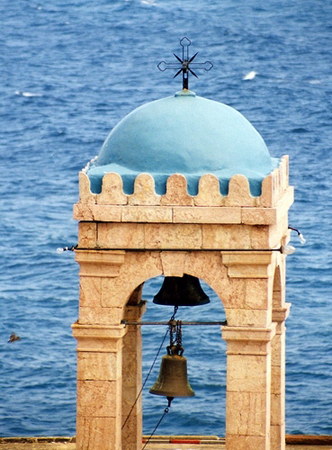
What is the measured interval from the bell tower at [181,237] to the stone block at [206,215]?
2cm

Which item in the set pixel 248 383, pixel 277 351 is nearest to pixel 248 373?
pixel 248 383

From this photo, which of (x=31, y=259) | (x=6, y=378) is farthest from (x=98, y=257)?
(x=31, y=259)

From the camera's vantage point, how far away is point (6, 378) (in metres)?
62.6

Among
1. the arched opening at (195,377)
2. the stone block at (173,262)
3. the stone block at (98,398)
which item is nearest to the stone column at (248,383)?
the stone block at (173,262)

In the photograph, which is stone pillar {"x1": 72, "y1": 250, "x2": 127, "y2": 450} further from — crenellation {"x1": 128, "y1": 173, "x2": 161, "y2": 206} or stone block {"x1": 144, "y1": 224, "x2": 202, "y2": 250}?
crenellation {"x1": 128, "y1": 173, "x2": 161, "y2": 206}

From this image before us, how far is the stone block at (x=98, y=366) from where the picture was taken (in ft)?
70.5

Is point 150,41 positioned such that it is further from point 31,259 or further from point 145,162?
point 145,162

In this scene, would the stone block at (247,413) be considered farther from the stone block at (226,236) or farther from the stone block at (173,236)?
the stone block at (173,236)

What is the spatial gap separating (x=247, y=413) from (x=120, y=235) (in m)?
3.53

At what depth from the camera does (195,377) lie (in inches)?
2404

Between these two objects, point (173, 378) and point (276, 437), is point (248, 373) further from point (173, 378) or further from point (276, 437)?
point (276, 437)

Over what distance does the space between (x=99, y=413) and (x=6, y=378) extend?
41.7 metres

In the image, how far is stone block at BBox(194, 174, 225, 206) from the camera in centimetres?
2072

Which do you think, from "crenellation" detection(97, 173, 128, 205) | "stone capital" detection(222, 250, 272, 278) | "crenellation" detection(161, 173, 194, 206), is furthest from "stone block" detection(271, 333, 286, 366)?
"crenellation" detection(97, 173, 128, 205)
